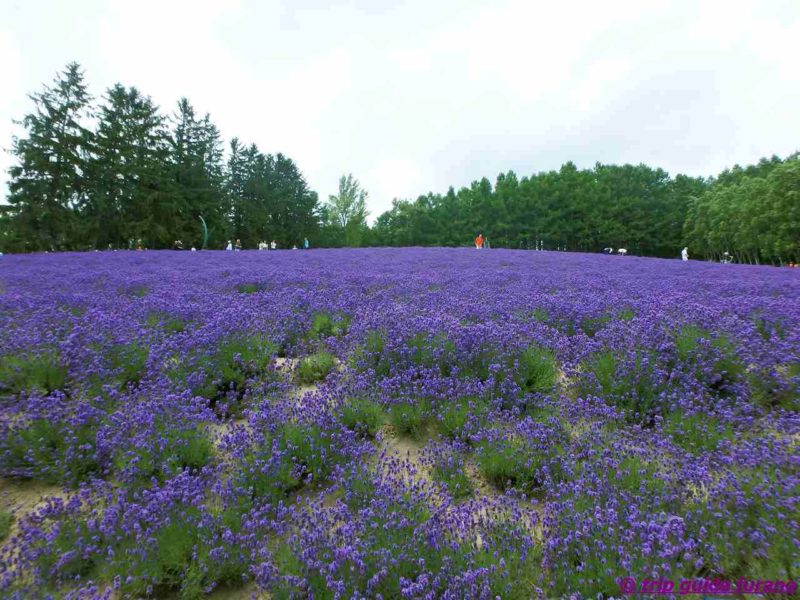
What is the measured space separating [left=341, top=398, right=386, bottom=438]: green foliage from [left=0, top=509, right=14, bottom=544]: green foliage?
1.96 metres

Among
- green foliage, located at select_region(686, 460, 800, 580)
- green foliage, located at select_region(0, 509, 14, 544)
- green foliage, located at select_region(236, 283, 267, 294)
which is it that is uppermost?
green foliage, located at select_region(236, 283, 267, 294)

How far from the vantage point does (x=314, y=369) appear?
423 centimetres

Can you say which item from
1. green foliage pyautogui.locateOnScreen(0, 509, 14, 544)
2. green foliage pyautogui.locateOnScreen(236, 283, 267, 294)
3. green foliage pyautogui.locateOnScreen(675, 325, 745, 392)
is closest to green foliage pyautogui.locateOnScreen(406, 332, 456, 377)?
green foliage pyautogui.locateOnScreen(675, 325, 745, 392)

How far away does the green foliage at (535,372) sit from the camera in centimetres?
370

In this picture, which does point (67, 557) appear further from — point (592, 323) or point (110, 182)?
point (110, 182)

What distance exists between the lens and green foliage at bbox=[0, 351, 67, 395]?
11.0 feet

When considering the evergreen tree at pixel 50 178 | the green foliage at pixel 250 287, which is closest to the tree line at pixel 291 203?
the evergreen tree at pixel 50 178

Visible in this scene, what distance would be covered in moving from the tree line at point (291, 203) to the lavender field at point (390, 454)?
39.6 meters

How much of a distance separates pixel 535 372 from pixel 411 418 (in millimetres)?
1313

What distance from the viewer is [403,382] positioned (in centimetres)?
358

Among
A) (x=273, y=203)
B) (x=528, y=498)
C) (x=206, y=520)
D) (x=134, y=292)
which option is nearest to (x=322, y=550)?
(x=206, y=520)

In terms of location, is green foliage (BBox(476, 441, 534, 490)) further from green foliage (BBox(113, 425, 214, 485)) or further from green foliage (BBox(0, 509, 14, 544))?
green foliage (BBox(0, 509, 14, 544))

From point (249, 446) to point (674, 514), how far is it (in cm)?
247

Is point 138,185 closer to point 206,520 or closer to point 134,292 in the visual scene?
point 134,292
